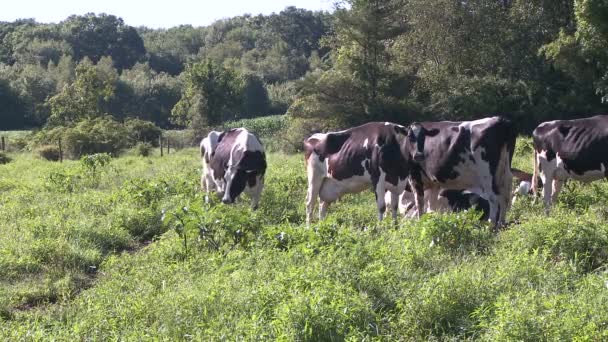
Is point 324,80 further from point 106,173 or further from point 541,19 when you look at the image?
point 106,173

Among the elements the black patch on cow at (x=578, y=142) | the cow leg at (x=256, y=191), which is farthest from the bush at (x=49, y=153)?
the black patch on cow at (x=578, y=142)

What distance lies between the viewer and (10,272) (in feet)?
29.3

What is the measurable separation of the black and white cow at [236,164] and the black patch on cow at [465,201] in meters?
3.18

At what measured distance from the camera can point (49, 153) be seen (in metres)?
29.8

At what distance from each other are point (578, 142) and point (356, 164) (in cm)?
374

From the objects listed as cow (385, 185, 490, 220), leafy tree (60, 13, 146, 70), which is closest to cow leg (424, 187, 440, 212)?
cow (385, 185, 490, 220)

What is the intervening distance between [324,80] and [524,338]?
2668 centimetres

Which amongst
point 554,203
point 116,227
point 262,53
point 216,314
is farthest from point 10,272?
point 262,53

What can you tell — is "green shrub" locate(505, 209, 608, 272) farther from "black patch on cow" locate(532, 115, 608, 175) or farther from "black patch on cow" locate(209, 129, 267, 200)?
"black patch on cow" locate(209, 129, 267, 200)

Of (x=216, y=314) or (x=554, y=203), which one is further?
(x=554, y=203)

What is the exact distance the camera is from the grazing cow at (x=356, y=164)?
11391mm

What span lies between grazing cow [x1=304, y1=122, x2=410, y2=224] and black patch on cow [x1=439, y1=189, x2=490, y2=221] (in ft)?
2.65

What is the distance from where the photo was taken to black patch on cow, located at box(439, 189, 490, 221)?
424 inches

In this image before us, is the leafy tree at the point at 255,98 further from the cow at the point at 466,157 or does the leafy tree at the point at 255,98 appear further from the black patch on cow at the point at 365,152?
the cow at the point at 466,157
